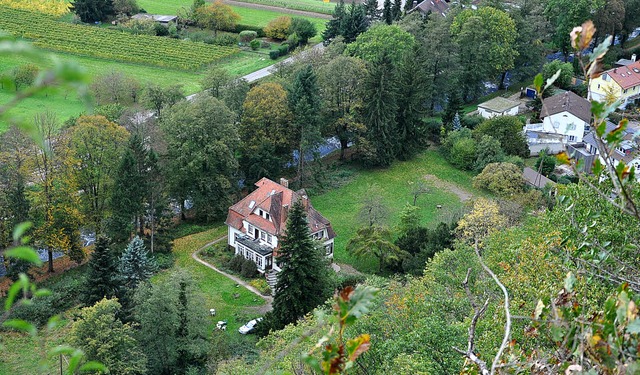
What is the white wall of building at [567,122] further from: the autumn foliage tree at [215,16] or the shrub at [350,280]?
the autumn foliage tree at [215,16]

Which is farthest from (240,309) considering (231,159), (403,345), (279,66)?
(279,66)

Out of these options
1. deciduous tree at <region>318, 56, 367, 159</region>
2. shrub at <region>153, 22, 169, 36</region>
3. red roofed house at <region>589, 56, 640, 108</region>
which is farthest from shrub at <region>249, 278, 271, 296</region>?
shrub at <region>153, 22, 169, 36</region>

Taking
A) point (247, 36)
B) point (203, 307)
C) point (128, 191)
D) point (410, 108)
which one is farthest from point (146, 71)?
point (203, 307)

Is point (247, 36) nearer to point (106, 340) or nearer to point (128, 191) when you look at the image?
point (128, 191)

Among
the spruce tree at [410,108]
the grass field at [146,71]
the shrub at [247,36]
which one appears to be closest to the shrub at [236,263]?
the spruce tree at [410,108]

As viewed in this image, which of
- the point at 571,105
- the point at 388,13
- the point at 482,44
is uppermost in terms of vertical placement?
the point at 388,13

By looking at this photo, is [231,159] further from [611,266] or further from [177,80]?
[611,266]

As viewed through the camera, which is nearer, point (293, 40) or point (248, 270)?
point (248, 270)
